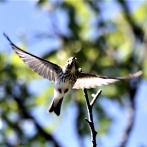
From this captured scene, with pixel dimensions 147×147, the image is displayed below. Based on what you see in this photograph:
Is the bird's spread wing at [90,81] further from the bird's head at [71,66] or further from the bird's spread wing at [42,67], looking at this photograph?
the bird's spread wing at [42,67]

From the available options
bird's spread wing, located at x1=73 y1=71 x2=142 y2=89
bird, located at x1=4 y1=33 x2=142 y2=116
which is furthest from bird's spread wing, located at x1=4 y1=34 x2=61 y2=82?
bird's spread wing, located at x1=73 y1=71 x2=142 y2=89

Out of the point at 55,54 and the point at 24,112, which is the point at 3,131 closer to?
the point at 24,112

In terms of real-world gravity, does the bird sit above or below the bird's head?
below

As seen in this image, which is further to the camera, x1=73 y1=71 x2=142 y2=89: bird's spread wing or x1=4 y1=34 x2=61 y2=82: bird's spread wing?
x1=4 y1=34 x2=61 y2=82: bird's spread wing

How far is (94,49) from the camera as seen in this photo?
738cm

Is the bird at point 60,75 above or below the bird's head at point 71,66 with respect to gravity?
below

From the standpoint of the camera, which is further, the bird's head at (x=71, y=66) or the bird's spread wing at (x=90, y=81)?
the bird's head at (x=71, y=66)

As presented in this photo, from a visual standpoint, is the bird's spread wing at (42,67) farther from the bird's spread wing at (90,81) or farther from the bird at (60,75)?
the bird's spread wing at (90,81)

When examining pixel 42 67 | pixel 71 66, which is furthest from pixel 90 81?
pixel 42 67

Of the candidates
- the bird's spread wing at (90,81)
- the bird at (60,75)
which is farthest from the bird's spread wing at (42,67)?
the bird's spread wing at (90,81)

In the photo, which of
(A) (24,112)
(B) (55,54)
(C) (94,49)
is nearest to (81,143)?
(A) (24,112)

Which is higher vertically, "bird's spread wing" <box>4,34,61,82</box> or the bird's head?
the bird's head

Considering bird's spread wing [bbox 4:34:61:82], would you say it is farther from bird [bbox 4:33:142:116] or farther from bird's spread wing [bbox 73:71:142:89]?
bird's spread wing [bbox 73:71:142:89]

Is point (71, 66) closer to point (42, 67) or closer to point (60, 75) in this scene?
point (60, 75)
